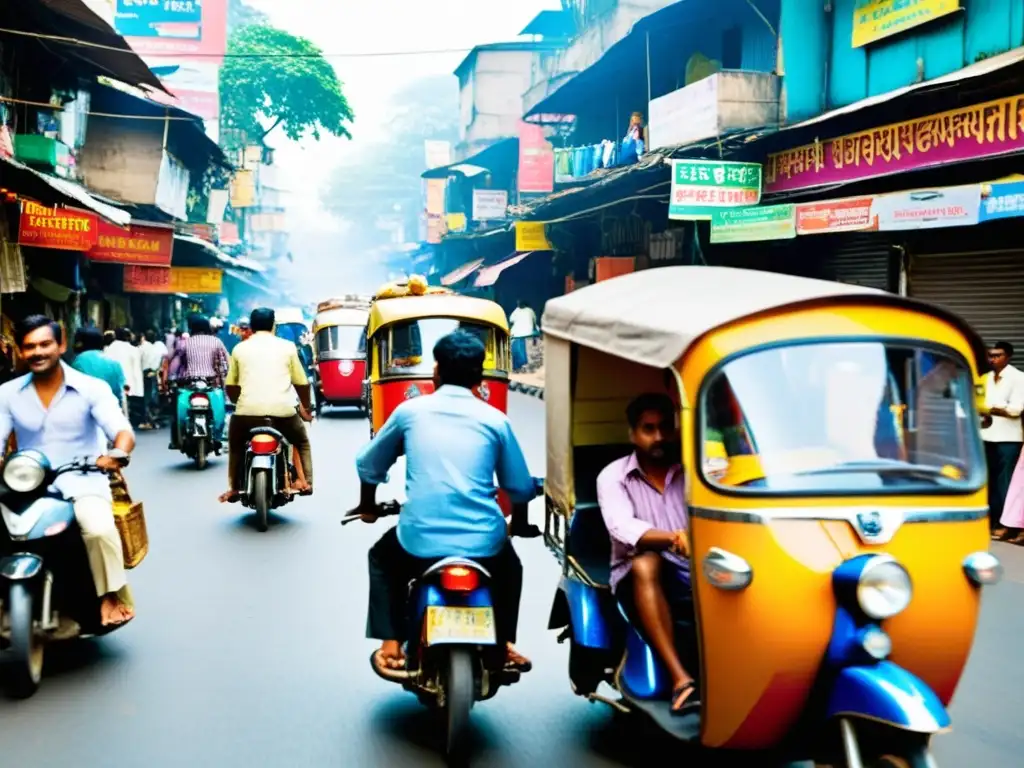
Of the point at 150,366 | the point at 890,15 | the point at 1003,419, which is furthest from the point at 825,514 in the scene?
the point at 150,366

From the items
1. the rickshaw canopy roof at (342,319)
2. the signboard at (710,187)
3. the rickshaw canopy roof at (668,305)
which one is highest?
the signboard at (710,187)

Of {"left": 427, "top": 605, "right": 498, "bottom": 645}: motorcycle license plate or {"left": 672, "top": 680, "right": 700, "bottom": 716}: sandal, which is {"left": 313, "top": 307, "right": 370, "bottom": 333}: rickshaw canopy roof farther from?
{"left": 672, "top": 680, "right": 700, "bottom": 716}: sandal

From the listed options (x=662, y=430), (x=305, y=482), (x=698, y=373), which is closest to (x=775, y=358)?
(x=698, y=373)

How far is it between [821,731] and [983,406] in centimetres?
700

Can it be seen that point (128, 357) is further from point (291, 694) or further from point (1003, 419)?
point (291, 694)

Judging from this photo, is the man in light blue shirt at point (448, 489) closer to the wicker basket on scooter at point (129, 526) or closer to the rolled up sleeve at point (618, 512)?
the rolled up sleeve at point (618, 512)

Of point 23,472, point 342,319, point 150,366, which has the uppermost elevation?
point 342,319

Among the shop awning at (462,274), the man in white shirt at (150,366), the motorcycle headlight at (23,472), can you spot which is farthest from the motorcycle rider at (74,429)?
the shop awning at (462,274)

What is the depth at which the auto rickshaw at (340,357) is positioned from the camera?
20.5 meters

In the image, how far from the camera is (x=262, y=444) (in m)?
9.48

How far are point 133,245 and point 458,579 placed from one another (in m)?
16.8

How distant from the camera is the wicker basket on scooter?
18.7 ft

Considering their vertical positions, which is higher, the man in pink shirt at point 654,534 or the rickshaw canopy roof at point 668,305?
the rickshaw canopy roof at point 668,305

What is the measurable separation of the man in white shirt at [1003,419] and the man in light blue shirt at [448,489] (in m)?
6.53
